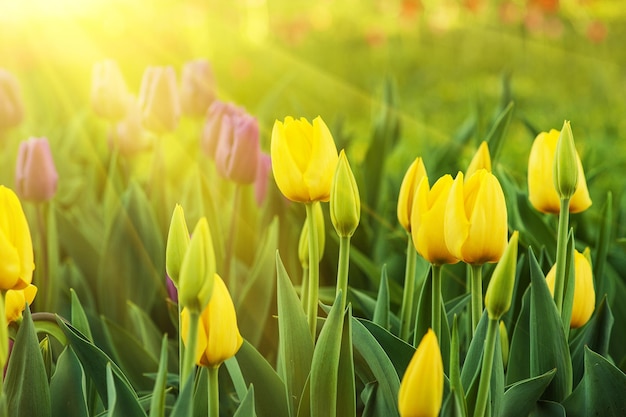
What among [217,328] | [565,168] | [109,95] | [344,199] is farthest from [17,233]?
[109,95]

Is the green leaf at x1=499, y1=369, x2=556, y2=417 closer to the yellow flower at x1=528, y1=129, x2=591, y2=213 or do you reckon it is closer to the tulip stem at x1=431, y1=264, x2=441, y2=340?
the tulip stem at x1=431, y1=264, x2=441, y2=340

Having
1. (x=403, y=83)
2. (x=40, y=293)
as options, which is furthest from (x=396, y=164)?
(x=403, y=83)

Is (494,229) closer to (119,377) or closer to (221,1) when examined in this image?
(119,377)

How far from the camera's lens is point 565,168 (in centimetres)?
94

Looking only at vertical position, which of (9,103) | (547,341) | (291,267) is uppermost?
(9,103)

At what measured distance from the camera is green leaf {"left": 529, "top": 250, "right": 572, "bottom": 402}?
0.98m

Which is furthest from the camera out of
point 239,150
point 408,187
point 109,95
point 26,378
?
point 109,95

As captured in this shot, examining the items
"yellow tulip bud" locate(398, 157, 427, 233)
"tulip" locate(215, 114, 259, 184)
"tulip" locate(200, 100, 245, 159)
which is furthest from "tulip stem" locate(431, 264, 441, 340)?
"tulip" locate(200, 100, 245, 159)

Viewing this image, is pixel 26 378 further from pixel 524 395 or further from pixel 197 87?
pixel 197 87

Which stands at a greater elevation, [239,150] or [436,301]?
[239,150]

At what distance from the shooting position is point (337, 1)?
38.9 feet

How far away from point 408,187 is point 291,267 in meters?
0.76

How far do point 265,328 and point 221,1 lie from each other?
698 centimetres

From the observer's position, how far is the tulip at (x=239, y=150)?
4.96ft
